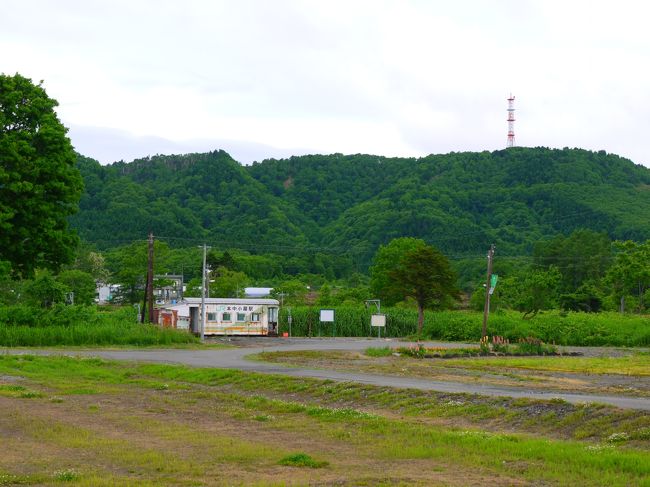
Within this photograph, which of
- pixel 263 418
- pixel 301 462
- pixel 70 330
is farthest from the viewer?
pixel 70 330

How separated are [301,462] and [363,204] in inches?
6086

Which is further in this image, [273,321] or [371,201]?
[371,201]

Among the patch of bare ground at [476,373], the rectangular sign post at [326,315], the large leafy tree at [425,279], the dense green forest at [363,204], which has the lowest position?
the patch of bare ground at [476,373]

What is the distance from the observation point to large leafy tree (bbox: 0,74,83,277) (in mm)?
46625

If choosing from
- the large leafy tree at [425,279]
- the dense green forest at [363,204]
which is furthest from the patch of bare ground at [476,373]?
the dense green forest at [363,204]

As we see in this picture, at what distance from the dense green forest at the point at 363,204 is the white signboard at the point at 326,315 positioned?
60530 mm

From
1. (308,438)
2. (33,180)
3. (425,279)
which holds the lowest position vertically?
(308,438)

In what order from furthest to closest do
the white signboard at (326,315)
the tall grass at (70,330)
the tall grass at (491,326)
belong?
the white signboard at (326,315)
the tall grass at (491,326)
the tall grass at (70,330)

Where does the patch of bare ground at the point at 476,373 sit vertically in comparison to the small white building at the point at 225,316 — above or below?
below

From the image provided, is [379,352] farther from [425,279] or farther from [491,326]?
[425,279]

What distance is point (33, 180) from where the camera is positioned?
4728 cm

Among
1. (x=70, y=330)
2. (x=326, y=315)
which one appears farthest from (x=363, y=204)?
(x=70, y=330)

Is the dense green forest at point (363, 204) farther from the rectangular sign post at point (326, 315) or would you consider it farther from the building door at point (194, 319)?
the building door at point (194, 319)

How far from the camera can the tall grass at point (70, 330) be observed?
47.6m
